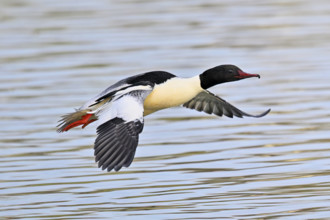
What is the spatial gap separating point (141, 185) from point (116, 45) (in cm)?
921

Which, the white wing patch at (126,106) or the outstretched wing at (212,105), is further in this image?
the outstretched wing at (212,105)

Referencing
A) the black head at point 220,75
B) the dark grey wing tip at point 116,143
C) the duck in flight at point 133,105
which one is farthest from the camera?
the black head at point 220,75

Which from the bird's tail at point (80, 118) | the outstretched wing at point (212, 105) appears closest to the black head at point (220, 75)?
the outstretched wing at point (212, 105)

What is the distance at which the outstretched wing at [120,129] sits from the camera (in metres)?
8.52

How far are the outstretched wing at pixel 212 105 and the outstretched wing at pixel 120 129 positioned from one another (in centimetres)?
140

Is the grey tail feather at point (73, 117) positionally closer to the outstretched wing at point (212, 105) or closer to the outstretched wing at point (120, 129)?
the outstretched wing at point (120, 129)

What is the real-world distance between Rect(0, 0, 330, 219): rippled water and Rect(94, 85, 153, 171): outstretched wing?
0.52 metres

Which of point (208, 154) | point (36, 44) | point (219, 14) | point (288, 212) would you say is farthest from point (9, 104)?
point (219, 14)

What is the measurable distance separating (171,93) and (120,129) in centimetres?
152

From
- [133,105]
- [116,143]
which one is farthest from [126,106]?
[116,143]

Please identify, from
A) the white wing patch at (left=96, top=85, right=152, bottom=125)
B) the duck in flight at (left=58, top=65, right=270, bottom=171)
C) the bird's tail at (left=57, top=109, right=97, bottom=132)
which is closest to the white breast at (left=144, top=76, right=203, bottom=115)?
the duck in flight at (left=58, top=65, right=270, bottom=171)

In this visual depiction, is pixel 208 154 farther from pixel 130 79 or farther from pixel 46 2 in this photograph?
pixel 46 2

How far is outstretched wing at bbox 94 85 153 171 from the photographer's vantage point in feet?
28.0

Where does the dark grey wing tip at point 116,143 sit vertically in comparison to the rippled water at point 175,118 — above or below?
above
